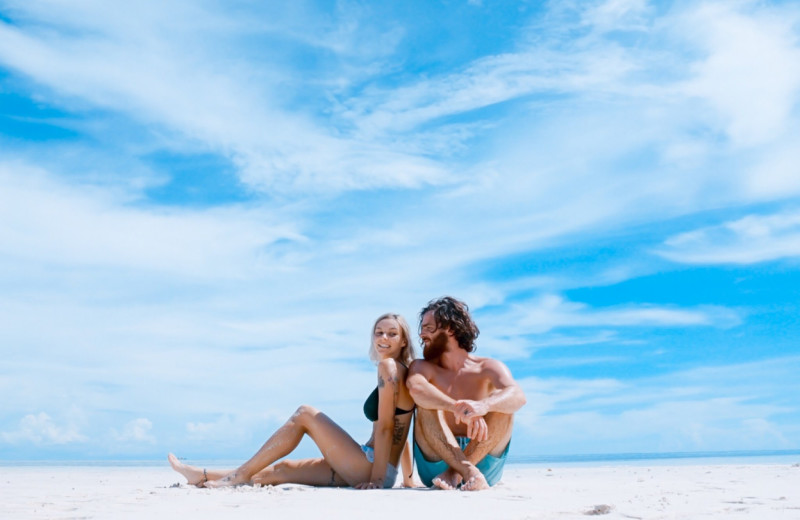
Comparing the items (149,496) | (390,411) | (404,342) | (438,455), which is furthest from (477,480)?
(149,496)

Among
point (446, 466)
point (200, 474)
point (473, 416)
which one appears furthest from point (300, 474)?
point (473, 416)

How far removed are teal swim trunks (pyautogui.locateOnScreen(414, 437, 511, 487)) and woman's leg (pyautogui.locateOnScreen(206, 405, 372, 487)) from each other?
475mm

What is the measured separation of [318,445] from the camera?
21.6 feet

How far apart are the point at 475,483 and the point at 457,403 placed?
76 centimetres

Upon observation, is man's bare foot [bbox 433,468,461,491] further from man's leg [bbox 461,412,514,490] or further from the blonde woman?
the blonde woman

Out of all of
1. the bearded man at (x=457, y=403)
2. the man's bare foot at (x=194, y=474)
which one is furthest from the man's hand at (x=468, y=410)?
the man's bare foot at (x=194, y=474)

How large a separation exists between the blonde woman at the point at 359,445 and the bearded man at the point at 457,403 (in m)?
0.20

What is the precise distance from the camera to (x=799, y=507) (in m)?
5.13

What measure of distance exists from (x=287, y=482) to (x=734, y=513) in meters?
3.93

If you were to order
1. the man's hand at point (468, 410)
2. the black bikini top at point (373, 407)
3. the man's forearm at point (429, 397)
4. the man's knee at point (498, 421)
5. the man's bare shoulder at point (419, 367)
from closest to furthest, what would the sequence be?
the man's hand at point (468, 410)
the man's forearm at point (429, 397)
the man's knee at point (498, 421)
the man's bare shoulder at point (419, 367)
the black bikini top at point (373, 407)

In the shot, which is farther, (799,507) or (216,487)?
(216,487)

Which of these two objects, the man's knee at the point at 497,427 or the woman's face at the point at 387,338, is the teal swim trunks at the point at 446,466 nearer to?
the man's knee at the point at 497,427

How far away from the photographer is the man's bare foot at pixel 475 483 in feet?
19.5

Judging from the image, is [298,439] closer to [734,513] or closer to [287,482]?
[287,482]
